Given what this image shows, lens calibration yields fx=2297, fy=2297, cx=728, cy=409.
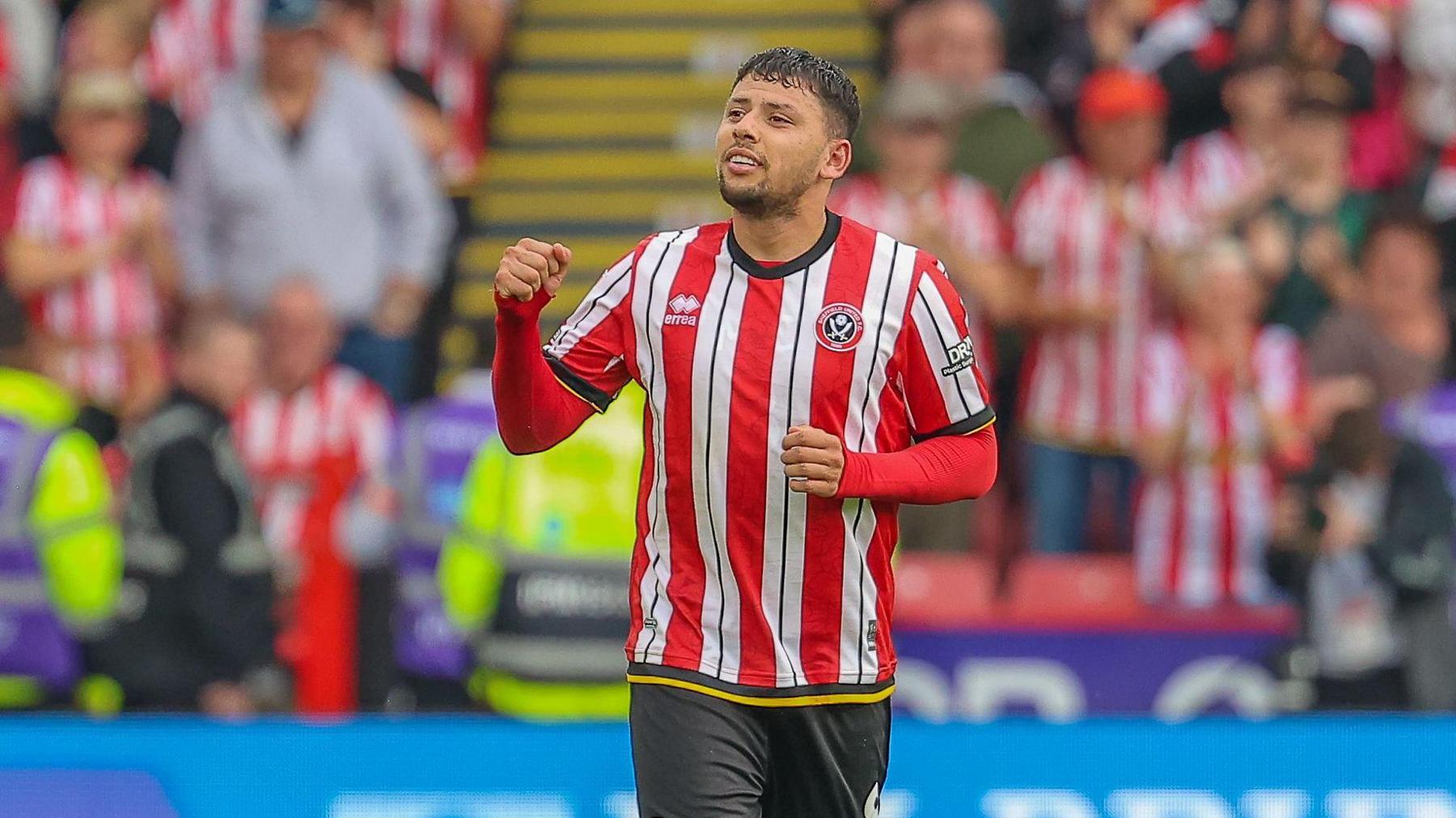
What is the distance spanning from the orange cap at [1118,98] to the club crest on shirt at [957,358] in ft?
16.7

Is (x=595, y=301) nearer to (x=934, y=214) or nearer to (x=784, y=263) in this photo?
(x=784, y=263)

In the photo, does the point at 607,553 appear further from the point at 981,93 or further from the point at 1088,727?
the point at 981,93

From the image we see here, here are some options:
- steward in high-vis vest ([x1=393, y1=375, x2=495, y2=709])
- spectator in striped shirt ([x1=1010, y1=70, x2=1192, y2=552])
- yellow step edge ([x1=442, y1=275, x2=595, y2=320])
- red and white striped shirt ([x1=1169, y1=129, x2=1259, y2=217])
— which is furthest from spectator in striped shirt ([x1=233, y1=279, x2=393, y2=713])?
red and white striped shirt ([x1=1169, y1=129, x2=1259, y2=217])

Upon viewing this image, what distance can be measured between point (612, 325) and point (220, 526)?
368 centimetres

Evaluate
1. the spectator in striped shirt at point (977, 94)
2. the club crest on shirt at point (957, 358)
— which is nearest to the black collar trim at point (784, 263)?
the club crest on shirt at point (957, 358)

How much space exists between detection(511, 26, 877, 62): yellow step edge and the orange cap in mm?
2168

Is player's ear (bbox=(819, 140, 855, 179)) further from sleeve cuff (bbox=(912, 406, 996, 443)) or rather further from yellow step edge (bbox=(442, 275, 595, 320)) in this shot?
yellow step edge (bbox=(442, 275, 595, 320))

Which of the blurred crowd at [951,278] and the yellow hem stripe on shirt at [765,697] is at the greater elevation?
the blurred crowd at [951,278]

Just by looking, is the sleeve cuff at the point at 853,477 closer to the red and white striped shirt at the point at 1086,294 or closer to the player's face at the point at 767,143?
the player's face at the point at 767,143

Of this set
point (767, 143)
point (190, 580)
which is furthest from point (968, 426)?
point (190, 580)

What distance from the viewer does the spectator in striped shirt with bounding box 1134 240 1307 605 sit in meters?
8.45

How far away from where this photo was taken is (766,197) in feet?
13.8

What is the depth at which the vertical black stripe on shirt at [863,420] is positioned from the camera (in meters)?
4.29

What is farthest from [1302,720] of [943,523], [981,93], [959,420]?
[981,93]
